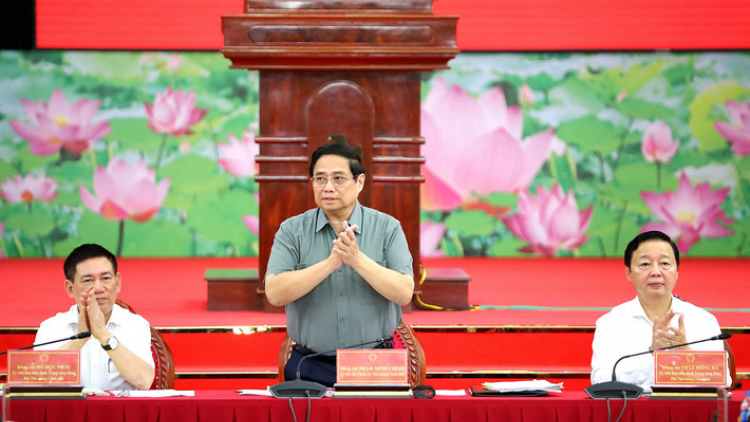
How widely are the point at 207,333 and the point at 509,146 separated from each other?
370 cm

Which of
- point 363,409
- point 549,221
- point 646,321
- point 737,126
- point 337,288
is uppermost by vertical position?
point 737,126

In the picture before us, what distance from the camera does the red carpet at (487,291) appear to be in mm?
3635

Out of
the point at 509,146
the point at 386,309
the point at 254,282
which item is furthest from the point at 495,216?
the point at 386,309

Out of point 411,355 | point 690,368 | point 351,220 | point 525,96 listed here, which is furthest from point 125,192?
point 690,368

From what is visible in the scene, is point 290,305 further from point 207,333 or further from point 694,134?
point 694,134

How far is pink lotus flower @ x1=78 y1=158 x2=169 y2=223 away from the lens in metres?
6.48

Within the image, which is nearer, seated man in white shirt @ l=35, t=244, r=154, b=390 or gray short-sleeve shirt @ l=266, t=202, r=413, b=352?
seated man in white shirt @ l=35, t=244, r=154, b=390

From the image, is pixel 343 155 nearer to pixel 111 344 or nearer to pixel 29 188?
pixel 111 344

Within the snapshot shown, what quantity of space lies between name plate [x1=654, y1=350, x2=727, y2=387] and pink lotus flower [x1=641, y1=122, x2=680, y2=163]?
4727 millimetres

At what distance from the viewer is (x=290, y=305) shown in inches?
97.1

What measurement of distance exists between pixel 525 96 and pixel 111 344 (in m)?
4.76

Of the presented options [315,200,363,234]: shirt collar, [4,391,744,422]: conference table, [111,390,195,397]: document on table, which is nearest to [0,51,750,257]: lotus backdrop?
[315,200,363,234]: shirt collar

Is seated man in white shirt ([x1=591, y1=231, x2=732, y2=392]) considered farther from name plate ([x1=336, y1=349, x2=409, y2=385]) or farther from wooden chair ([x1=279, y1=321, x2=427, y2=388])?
name plate ([x1=336, y1=349, x2=409, y2=385])

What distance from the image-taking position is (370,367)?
2055 millimetres
